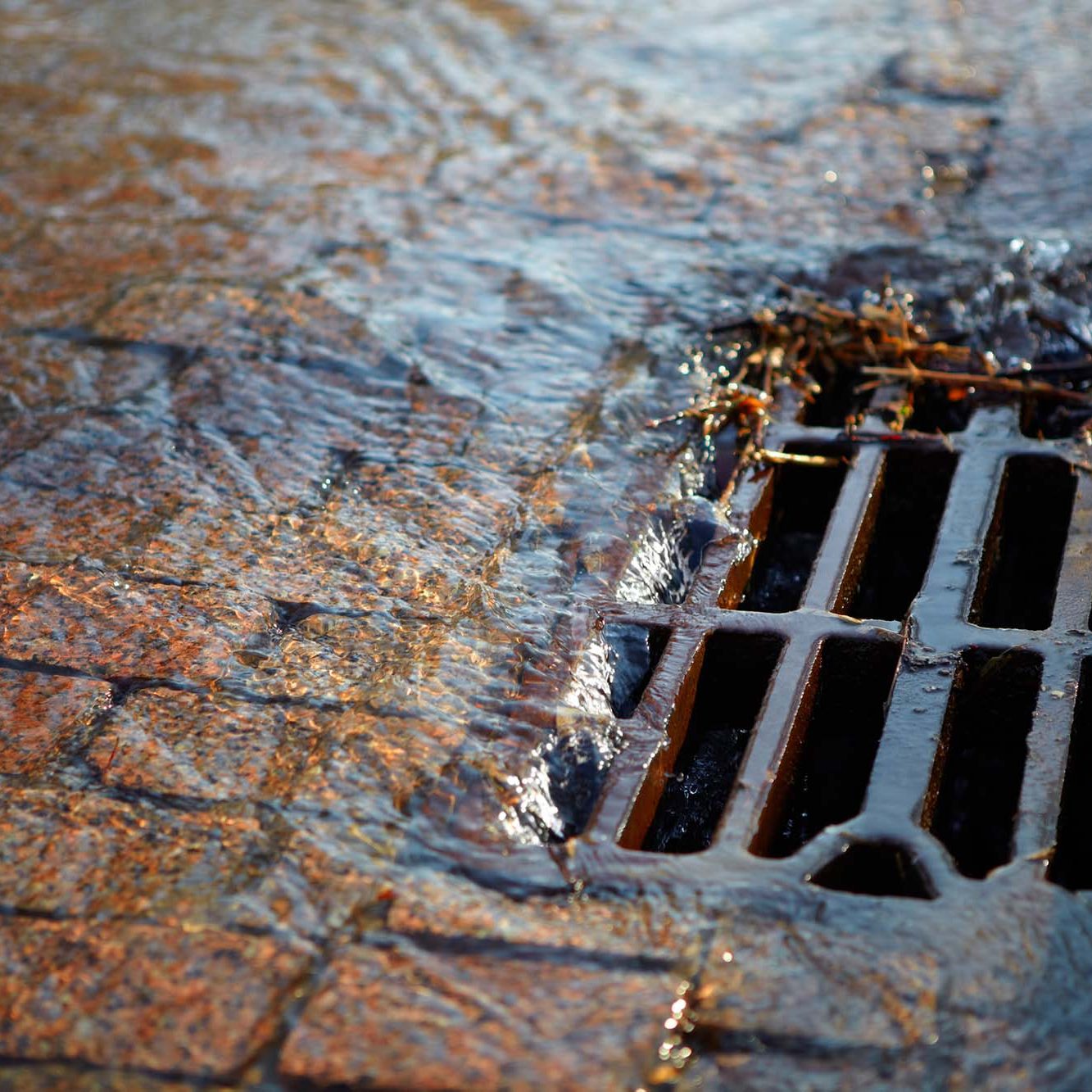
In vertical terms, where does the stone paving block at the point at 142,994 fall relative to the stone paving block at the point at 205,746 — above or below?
below

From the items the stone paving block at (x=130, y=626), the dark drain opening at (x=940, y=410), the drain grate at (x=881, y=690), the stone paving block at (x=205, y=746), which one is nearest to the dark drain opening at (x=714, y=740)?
the drain grate at (x=881, y=690)

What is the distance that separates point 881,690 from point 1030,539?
23.1 inches

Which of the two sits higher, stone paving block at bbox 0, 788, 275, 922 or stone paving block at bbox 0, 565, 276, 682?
stone paving block at bbox 0, 565, 276, 682

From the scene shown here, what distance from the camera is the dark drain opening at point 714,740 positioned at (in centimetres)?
167

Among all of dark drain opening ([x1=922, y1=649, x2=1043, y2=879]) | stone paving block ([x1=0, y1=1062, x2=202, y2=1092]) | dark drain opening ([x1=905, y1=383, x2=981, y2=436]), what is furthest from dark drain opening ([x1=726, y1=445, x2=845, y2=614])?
stone paving block ([x1=0, y1=1062, x2=202, y2=1092])

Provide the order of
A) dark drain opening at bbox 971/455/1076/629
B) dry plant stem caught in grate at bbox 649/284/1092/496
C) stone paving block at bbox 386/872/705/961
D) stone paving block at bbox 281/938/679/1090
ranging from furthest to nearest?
1. dry plant stem caught in grate at bbox 649/284/1092/496
2. dark drain opening at bbox 971/455/1076/629
3. stone paving block at bbox 386/872/705/961
4. stone paving block at bbox 281/938/679/1090

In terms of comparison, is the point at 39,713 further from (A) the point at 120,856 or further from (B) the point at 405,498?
(B) the point at 405,498

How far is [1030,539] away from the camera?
2203mm

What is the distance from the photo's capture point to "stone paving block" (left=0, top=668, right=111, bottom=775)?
65.4 inches

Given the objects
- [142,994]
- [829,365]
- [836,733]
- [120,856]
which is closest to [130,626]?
[120,856]

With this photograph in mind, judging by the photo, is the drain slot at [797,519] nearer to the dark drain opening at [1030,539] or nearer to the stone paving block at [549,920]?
the dark drain opening at [1030,539]

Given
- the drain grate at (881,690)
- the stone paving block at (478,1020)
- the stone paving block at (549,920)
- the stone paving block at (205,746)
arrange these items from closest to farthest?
the stone paving block at (478,1020)
the stone paving block at (549,920)
the drain grate at (881,690)
the stone paving block at (205,746)

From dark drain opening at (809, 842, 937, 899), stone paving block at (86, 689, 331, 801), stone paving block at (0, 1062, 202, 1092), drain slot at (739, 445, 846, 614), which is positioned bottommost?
stone paving block at (0, 1062, 202, 1092)

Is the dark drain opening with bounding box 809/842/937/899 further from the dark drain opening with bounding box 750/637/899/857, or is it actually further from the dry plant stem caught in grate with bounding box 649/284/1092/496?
the dry plant stem caught in grate with bounding box 649/284/1092/496
